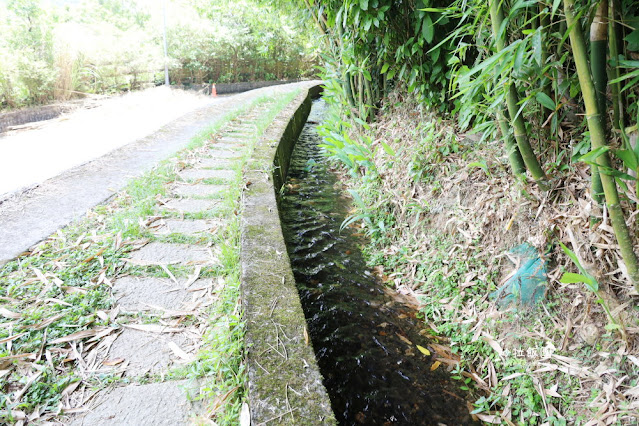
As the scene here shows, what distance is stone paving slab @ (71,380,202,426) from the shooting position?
126 cm

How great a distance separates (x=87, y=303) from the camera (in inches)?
69.1

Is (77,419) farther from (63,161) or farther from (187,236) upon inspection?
(63,161)

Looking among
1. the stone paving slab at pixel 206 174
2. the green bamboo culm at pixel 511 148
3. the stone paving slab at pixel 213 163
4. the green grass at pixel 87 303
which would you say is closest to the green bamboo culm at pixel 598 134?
the green bamboo culm at pixel 511 148

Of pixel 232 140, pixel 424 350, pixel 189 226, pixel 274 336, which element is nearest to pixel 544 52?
pixel 424 350

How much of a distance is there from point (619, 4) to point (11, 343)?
8.43 feet

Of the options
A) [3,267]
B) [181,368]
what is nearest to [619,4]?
[181,368]

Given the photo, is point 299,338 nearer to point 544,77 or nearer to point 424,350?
point 424,350

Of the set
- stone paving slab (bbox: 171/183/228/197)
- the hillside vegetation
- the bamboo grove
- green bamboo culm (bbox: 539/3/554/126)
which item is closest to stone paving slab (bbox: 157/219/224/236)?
stone paving slab (bbox: 171/183/228/197)

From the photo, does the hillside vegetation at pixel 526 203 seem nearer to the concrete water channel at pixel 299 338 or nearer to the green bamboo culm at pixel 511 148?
the green bamboo culm at pixel 511 148

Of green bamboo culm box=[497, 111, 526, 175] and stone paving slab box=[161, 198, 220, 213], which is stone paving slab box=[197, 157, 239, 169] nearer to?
stone paving slab box=[161, 198, 220, 213]

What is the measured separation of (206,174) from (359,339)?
2.13 meters

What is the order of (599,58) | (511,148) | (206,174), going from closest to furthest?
1. (599,58)
2. (511,148)
3. (206,174)

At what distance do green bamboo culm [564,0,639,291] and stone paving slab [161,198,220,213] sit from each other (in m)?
2.26

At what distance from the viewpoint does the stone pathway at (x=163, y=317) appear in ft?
4.32
